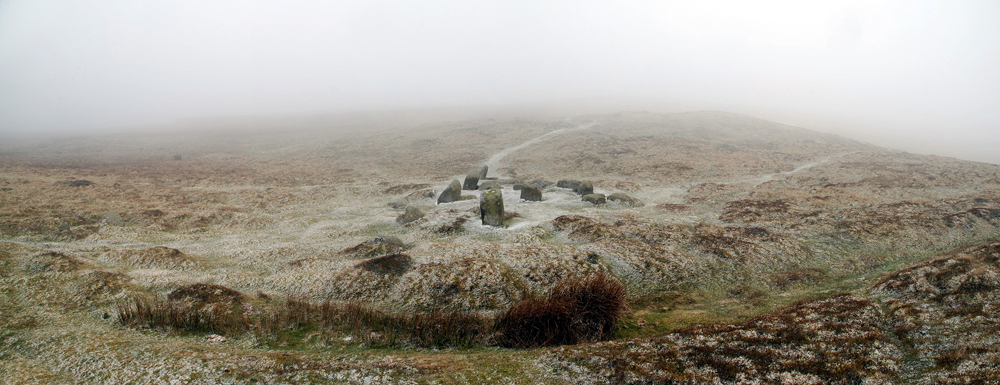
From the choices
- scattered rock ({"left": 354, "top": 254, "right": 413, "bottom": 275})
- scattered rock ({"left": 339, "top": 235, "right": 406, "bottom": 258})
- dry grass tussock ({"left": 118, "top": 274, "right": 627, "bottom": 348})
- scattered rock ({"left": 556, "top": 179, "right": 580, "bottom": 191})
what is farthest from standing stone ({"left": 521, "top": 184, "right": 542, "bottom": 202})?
dry grass tussock ({"left": 118, "top": 274, "right": 627, "bottom": 348})

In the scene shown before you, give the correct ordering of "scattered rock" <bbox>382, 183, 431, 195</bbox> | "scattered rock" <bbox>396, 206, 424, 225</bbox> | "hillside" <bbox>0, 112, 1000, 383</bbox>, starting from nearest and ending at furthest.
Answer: "hillside" <bbox>0, 112, 1000, 383</bbox>, "scattered rock" <bbox>396, 206, 424, 225</bbox>, "scattered rock" <bbox>382, 183, 431, 195</bbox>

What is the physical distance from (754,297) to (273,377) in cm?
1964

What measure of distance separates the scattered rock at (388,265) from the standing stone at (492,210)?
10223 millimetres

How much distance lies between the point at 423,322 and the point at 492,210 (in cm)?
1731

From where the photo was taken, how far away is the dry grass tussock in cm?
1427

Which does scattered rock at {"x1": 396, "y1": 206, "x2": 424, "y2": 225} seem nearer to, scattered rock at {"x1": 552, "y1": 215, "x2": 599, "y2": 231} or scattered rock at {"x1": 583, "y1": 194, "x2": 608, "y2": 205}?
scattered rock at {"x1": 552, "y1": 215, "x2": 599, "y2": 231}

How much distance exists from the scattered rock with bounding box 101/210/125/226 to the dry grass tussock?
74.4 ft

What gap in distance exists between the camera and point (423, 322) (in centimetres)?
1479

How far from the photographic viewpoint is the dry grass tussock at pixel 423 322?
46.8 feet

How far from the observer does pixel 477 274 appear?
816 inches

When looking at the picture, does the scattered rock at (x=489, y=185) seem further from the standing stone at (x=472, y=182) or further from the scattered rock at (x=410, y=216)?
the scattered rock at (x=410, y=216)

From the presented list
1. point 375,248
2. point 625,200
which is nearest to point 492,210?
point 375,248

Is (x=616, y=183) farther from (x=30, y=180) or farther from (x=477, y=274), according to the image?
(x=30, y=180)

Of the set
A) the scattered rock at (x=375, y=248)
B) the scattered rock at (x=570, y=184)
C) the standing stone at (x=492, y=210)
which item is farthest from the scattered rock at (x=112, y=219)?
the scattered rock at (x=570, y=184)
